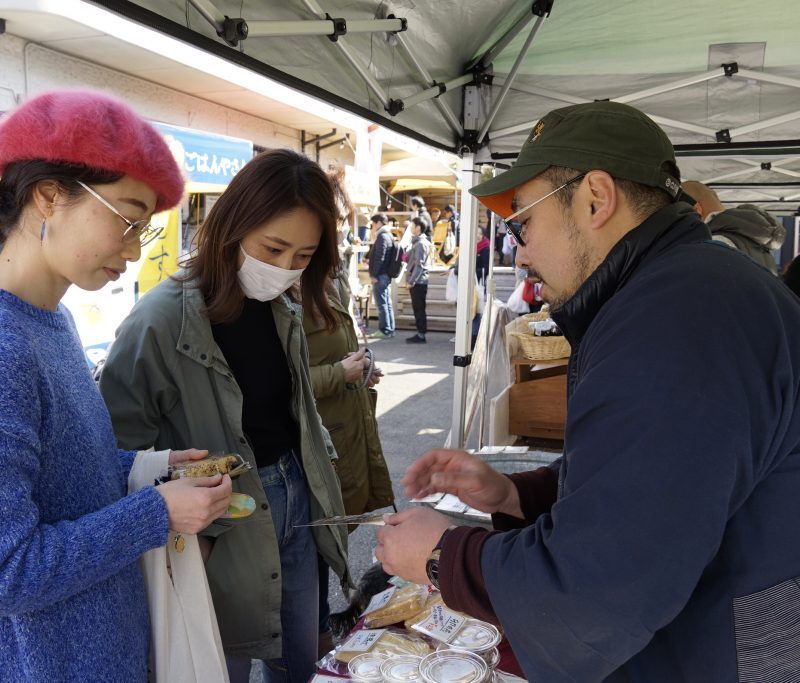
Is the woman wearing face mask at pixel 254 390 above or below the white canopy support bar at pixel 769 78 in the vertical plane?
below

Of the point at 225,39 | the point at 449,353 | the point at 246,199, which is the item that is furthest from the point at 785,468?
the point at 449,353

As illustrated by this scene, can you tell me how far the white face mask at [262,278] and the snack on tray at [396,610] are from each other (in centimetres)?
97

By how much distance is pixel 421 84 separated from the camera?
343cm

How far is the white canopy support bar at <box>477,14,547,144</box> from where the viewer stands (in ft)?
10.8

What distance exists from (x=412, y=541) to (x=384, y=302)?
11.2 metres

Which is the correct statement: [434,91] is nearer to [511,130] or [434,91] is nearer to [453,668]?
[511,130]

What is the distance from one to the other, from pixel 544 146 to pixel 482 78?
3.05 meters

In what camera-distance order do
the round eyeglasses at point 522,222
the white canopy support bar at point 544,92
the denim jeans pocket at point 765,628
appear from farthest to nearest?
the white canopy support bar at point 544,92 → the round eyeglasses at point 522,222 → the denim jeans pocket at point 765,628

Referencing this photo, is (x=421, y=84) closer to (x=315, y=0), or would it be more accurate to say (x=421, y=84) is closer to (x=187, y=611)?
(x=315, y=0)

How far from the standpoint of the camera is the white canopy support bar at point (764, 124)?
3732 millimetres

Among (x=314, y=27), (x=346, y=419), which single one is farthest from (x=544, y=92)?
(x=346, y=419)

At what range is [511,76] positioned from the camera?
3.64m

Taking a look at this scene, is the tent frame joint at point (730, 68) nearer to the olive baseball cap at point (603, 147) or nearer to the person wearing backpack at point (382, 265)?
the olive baseball cap at point (603, 147)

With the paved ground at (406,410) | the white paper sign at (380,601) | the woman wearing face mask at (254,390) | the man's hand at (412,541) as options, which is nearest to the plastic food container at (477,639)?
the white paper sign at (380,601)
